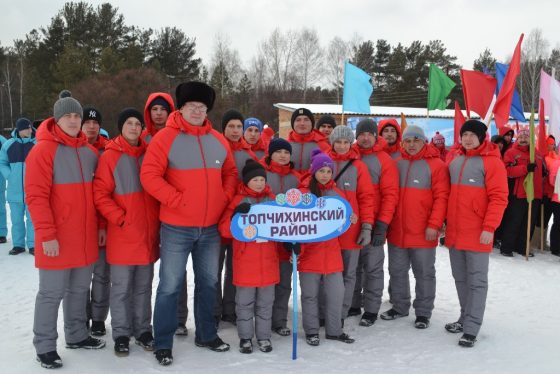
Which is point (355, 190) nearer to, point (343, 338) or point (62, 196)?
point (343, 338)

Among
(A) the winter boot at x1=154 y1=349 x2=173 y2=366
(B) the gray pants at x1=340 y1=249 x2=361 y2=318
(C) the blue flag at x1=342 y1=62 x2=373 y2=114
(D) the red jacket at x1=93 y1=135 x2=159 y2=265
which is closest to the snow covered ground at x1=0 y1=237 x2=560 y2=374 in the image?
(A) the winter boot at x1=154 y1=349 x2=173 y2=366

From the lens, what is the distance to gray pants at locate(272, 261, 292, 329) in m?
4.53

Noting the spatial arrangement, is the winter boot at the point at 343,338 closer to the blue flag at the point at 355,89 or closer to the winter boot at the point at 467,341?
the winter boot at the point at 467,341

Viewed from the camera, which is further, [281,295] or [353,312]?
[353,312]

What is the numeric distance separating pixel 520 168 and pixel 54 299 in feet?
23.9

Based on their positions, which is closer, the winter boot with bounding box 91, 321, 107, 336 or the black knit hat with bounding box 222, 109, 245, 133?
the winter boot with bounding box 91, 321, 107, 336

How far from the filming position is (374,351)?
13.7ft

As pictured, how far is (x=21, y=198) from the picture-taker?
7.66 metres

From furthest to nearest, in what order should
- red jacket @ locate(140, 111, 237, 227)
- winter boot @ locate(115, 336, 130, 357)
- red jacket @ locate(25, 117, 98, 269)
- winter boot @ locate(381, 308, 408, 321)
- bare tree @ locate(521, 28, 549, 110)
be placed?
1. bare tree @ locate(521, 28, 549, 110)
2. winter boot @ locate(381, 308, 408, 321)
3. winter boot @ locate(115, 336, 130, 357)
4. red jacket @ locate(140, 111, 237, 227)
5. red jacket @ locate(25, 117, 98, 269)

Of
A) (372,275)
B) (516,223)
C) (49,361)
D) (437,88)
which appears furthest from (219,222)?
(437,88)

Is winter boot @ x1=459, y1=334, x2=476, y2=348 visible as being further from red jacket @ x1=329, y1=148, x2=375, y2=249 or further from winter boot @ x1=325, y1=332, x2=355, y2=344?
red jacket @ x1=329, y1=148, x2=375, y2=249

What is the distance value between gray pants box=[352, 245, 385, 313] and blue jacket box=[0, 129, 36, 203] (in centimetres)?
608

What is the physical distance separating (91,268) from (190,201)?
1.10 m

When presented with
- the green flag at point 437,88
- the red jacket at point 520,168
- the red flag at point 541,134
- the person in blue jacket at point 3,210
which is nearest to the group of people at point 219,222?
the red jacket at point 520,168
